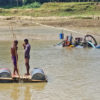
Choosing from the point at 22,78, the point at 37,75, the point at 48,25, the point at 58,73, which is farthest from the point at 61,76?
the point at 48,25

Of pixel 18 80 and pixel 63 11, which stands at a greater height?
pixel 18 80

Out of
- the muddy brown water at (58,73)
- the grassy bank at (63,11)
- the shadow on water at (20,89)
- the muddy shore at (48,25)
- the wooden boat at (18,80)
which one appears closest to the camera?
the shadow on water at (20,89)

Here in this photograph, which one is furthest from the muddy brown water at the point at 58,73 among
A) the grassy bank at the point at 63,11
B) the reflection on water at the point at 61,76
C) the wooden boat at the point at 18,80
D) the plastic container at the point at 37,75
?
the grassy bank at the point at 63,11

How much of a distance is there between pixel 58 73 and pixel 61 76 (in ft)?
2.03

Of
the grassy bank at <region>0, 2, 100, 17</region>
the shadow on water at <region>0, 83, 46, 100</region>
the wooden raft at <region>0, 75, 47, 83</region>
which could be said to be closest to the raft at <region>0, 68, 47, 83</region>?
the wooden raft at <region>0, 75, 47, 83</region>

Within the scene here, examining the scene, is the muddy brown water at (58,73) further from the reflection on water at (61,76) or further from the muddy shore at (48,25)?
the muddy shore at (48,25)

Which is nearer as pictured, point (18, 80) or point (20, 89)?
point (20, 89)

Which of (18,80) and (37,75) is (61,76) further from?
(18,80)

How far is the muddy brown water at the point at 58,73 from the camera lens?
512 inches

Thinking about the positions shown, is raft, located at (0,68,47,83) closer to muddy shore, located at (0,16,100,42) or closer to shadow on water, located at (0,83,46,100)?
shadow on water, located at (0,83,46,100)

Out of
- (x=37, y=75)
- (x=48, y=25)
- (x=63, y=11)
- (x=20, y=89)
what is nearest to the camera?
(x=20, y=89)

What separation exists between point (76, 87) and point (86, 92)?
78 centimetres

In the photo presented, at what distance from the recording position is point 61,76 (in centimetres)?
1587

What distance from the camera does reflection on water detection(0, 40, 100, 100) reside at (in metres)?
13.0
